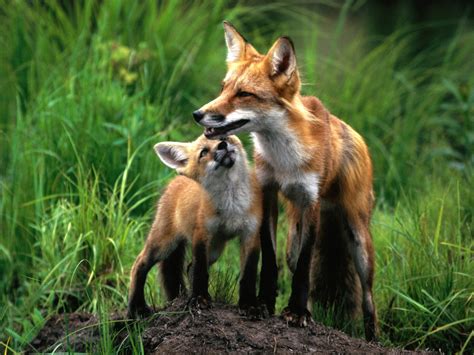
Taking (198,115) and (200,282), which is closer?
(198,115)

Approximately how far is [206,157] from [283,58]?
2.64 ft

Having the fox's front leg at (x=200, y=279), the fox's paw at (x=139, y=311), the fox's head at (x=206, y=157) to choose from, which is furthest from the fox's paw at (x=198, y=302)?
the fox's head at (x=206, y=157)

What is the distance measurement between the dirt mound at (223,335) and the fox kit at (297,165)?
178 millimetres

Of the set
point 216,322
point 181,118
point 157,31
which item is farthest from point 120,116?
point 216,322

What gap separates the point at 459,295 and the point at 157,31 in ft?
16.6

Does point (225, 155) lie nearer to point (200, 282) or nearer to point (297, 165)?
point (297, 165)

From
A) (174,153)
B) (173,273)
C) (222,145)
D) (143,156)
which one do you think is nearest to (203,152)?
(222,145)

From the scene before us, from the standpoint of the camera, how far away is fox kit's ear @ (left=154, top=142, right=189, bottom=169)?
562cm

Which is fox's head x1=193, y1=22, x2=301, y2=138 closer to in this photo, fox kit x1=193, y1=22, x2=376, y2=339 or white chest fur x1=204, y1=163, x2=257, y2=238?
fox kit x1=193, y1=22, x2=376, y2=339

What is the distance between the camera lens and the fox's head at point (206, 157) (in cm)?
527

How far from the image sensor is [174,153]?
567 centimetres

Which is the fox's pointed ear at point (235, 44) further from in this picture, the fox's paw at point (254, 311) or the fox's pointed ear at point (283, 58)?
the fox's paw at point (254, 311)

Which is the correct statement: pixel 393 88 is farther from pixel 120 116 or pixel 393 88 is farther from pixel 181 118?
pixel 120 116

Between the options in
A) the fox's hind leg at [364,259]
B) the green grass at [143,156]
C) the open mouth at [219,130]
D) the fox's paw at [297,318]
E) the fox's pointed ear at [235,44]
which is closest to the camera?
the open mouth at [219,130]
